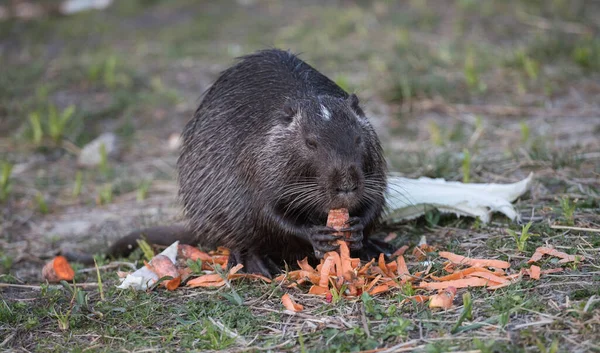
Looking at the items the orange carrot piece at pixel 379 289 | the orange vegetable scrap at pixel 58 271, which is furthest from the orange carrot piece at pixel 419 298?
the orange vegetable scrap at pixel 58 271

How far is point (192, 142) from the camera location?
Answer: 4.07 meters

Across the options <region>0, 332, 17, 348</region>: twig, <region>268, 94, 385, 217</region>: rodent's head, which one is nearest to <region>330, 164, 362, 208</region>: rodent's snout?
<region>268, 94, 385, 217</region>: rodent's head

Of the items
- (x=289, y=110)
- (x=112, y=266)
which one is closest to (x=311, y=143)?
(x=289, y=110)

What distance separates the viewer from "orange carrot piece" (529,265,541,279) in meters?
3.06

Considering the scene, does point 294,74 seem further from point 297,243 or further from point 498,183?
point 498,183

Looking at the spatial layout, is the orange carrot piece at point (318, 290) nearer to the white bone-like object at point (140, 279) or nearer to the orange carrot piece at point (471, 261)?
the orange carrot piece at point (471, 261)

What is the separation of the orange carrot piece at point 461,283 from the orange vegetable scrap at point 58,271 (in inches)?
68.3

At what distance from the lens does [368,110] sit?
20.6 feet

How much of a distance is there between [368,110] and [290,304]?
3363mm

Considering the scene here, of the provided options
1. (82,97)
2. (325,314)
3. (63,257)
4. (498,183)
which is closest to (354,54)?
(82,97)

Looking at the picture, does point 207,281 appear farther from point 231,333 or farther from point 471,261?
point 471,261

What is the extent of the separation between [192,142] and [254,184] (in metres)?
0.66

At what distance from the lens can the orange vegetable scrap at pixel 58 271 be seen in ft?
12.7

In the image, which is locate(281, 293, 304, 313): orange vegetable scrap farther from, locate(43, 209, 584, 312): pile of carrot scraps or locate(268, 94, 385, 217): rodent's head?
locate(268, 94, 385, 217): rodent's head
